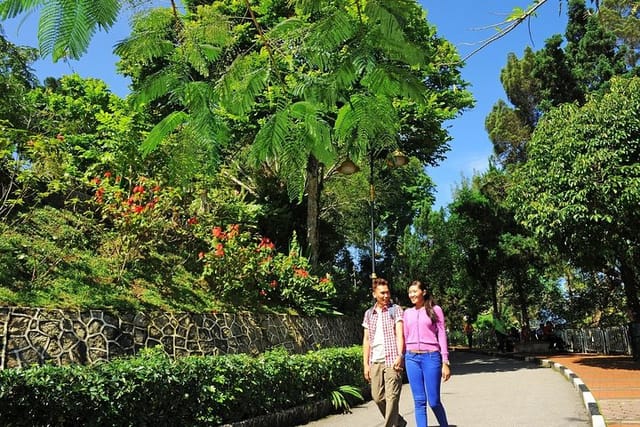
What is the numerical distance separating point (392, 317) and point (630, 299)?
47.5 ft

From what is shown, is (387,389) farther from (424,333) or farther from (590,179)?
(590,179)

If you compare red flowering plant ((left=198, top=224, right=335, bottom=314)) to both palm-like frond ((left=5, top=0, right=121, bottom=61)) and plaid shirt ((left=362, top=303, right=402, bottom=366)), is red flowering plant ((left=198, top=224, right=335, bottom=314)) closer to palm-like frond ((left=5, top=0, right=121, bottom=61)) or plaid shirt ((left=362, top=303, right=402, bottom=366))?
plaid shirt ((left=362, top=303, right=402, bottom=366))

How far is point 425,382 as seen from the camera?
18.4ft

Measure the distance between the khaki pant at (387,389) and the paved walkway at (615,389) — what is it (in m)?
2.69

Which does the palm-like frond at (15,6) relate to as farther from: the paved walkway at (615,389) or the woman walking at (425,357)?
the paved walkway at (615,389)

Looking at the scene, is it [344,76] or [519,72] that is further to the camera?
[519,72]

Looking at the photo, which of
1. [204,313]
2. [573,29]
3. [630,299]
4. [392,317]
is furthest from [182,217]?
[573,29]

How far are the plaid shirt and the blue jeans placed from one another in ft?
A: 0.64

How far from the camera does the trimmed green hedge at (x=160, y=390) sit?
5055 mm

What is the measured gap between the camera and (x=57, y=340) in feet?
25.2

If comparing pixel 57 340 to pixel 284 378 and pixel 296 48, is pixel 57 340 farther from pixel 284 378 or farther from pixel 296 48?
pixel 296 48

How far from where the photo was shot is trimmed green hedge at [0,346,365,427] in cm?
505

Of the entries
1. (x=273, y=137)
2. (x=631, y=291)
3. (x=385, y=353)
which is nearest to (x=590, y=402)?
(x=385, y=353)

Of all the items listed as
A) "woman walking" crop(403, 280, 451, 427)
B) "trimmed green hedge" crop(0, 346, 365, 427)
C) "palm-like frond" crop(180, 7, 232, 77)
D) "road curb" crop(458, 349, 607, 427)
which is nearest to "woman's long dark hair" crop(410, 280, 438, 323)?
"woman walking" crop(403, 280, 451, 427)
